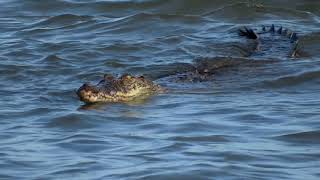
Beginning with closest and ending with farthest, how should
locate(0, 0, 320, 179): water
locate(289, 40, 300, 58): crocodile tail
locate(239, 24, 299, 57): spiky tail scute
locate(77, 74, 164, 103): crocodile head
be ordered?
locate(0, 0, 320, 179): water → locate(77, 74, 164, 103): crocodile head → locate(289, 40, 300, 58): crocodile tail → locate(239, 24, 299, 57): spiky tail scute

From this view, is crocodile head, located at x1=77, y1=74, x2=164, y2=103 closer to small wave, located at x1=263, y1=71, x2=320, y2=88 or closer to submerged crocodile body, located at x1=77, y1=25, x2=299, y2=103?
submerged crocodile body, located at x1=77, y1=25, x2=299, y2=103

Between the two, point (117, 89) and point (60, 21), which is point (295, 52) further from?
point (60, 21)

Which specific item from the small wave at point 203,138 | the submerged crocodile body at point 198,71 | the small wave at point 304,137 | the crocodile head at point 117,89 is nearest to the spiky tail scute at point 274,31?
the submerged crocodile body at point 198,71

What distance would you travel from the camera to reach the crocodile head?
950cm

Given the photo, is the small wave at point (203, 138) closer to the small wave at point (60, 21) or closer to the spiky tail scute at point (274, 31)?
the spiky tail scute at point (274, 31)

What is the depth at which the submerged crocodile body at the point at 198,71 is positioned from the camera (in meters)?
9.69

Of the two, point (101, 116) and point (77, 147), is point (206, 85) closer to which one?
point (101, 116)

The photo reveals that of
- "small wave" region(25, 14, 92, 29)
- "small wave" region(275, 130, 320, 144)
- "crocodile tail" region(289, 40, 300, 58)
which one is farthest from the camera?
"small wave" region(25, 14, 92, 29)

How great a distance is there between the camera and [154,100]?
989 centimetres

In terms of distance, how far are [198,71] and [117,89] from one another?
58.8 inches

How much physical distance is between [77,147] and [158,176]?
1190mm

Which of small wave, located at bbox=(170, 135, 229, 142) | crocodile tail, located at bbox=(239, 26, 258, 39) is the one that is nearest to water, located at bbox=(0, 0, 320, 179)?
small wave, located at bbox=(170, 135, 229, 142)

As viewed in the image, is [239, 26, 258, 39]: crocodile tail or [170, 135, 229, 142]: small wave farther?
[239, 26, 258, 39]: crocodile tail

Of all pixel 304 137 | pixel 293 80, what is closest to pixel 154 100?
pixel 293 80
